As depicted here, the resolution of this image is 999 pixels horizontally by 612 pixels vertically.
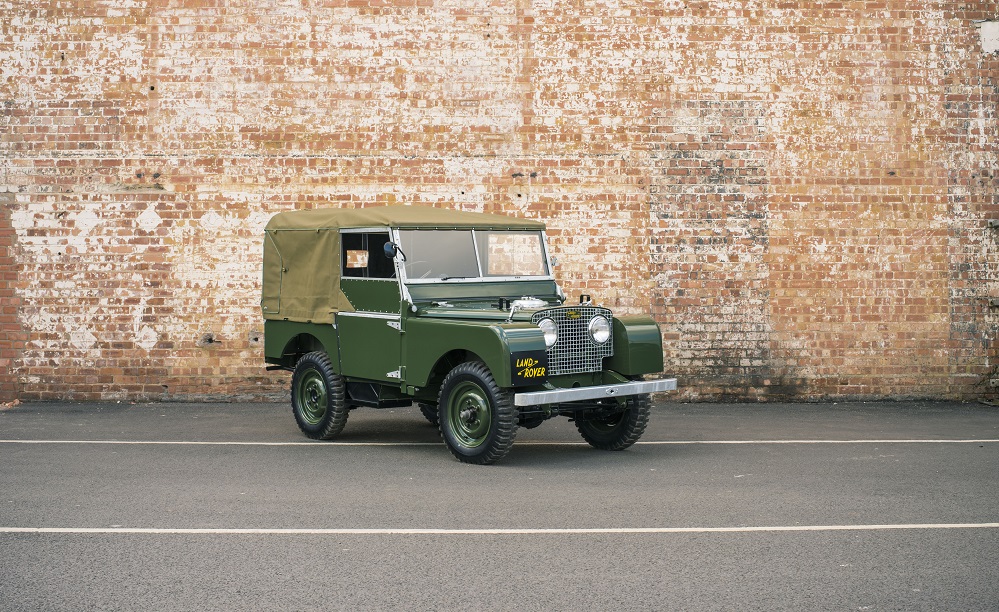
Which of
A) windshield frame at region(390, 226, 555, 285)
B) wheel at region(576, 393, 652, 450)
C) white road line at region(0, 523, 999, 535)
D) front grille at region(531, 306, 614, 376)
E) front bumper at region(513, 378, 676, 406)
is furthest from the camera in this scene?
windshield frame at region(390, 226, 555, 285)

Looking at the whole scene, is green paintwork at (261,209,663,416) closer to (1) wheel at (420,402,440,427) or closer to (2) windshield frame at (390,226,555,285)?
(2) windshield frame at (390,226,555,285)

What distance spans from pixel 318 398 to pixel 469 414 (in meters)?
2.23

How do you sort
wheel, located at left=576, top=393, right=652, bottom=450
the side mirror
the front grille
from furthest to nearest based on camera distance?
the side mirror
wheel, located at left=576, top=393, right=652, bottom=450
the front grille

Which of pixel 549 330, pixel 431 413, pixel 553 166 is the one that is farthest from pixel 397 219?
pixel 553 166

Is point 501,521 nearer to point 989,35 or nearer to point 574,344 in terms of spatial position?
point 574,344

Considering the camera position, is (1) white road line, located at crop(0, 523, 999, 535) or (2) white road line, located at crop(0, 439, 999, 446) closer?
(1) white road line, located at crop(0, 523, 999, 535)

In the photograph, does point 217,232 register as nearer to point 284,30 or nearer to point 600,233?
point 284,30

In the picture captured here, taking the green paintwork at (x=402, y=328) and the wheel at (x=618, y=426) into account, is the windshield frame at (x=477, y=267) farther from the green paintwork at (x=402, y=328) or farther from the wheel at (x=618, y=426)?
the wheel at (x=618, y=426)

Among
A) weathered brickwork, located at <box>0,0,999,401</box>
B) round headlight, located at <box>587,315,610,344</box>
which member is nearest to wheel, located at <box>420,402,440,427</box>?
round headlight, located at <box>587,315,610,344</box>

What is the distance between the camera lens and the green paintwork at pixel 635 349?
9.57 metres

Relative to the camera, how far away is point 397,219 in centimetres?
1005

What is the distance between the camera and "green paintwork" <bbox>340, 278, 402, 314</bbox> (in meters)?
9.85

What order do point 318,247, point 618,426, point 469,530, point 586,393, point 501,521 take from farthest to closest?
1. point 318,247
2. point 618,426
3. point 586,393
4. point 501,521
5. point 469,530

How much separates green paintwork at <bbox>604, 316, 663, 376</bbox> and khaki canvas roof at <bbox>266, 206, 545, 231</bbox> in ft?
4.96
